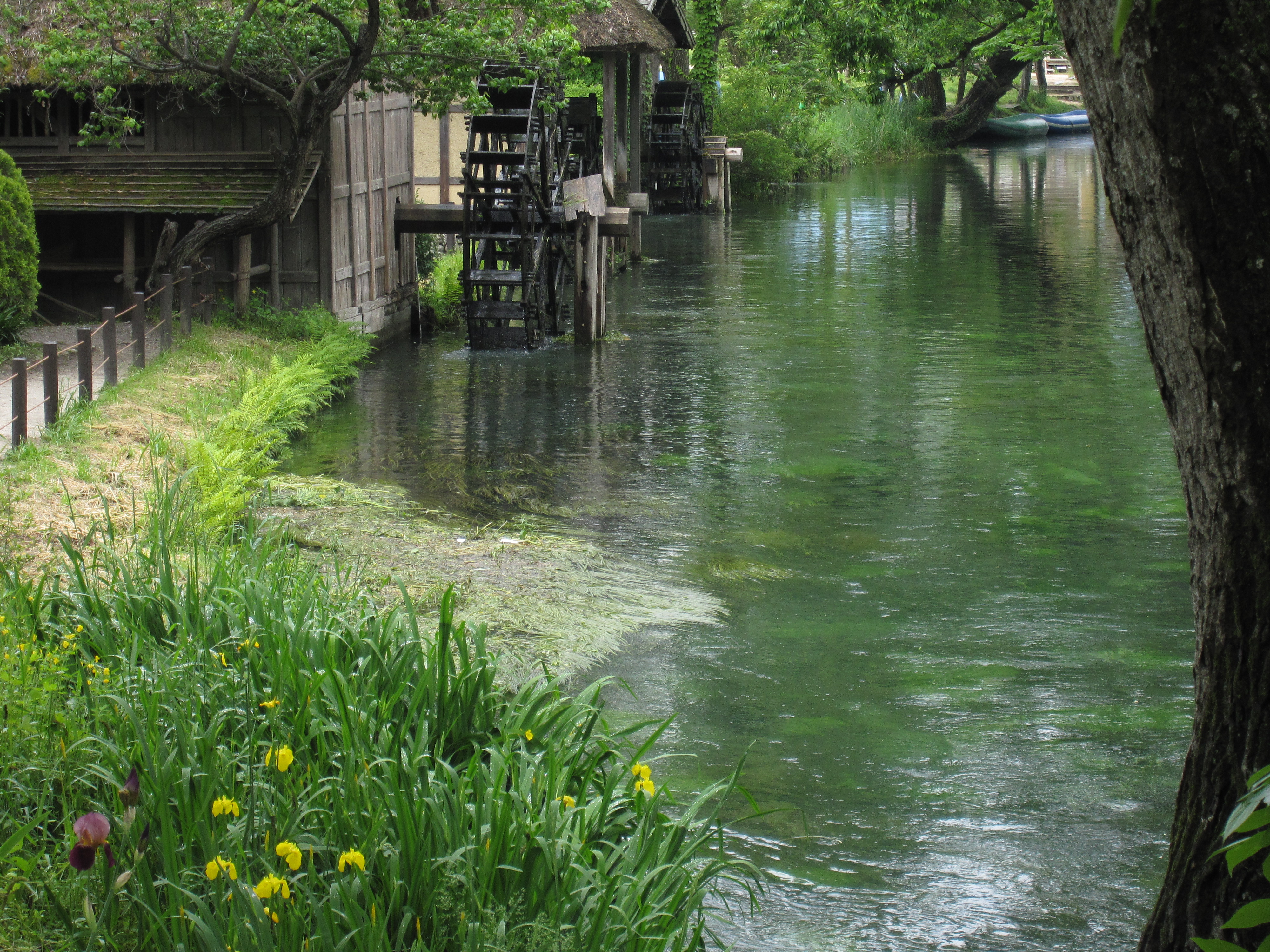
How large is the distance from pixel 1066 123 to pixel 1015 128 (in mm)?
4868

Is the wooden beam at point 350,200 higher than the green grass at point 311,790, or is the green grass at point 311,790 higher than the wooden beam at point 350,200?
the wooden beam at point 350,200

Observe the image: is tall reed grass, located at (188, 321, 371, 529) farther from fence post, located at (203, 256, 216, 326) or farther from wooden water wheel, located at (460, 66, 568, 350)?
wooden water wheel, located at (460, 66, 568, 350)

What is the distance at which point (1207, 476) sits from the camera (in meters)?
3.15

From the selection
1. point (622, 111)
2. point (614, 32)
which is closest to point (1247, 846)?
point (614, 32)

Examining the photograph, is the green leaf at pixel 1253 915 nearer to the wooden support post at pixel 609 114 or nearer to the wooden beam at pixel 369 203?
the wooden beam at pixel 369 203

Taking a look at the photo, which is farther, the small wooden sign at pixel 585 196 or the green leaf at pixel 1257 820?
the small wooden sign at pixel 585 196

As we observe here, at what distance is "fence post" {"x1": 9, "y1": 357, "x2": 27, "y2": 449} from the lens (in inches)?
344

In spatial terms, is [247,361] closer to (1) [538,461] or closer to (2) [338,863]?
(1) [538,461]

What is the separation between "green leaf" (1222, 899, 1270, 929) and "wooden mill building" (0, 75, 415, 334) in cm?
1337

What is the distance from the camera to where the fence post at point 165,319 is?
12961 millimetres

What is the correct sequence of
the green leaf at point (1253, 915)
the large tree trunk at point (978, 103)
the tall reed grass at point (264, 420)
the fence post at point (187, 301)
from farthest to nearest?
the large tree trunk at point (978, 103) → the fence post at point (187, 301) → the tall reed grass at point (264, 420) → the green leaf at point (1253, 915)

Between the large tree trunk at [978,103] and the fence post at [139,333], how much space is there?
4203 cm

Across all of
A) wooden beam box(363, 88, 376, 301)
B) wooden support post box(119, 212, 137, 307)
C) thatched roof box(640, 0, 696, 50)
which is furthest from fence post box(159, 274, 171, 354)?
thatched roof box(640, 0, 696, 50)

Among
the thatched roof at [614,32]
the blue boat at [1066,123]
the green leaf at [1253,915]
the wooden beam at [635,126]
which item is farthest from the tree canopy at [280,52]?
the blue boat at [1066,123]
